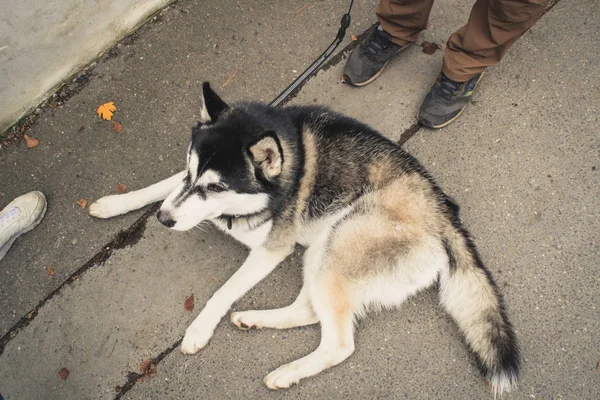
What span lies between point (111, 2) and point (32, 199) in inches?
64.3

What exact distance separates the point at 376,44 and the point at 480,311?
2.13m

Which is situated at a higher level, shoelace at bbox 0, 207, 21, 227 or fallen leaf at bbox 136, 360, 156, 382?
Result: shoelace at bbox 0, 207, 21, 227

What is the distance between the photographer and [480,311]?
2.51 m

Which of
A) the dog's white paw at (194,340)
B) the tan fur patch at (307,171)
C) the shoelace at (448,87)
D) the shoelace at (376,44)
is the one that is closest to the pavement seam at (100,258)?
the dog's white paw at (194,340)

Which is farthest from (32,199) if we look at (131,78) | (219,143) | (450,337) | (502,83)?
(502,83)

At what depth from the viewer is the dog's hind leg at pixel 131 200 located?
3.00 m

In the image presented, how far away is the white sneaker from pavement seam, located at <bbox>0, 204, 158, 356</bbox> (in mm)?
484

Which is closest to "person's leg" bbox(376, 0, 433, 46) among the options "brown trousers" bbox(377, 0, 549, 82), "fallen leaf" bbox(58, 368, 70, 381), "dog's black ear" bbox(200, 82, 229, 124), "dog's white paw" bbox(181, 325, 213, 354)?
"brown trousers" bbox(377, 0, 549, 82)

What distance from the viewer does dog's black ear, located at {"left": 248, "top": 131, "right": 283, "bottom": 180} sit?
2.11 meters

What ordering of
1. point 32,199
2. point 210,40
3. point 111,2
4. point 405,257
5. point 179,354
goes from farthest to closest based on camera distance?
point 210,40 < point 111,2 < point 32,199 < point 179,354 < point 405,257

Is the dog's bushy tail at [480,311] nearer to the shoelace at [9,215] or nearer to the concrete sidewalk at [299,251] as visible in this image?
the concrete sidewalk at [299,251]

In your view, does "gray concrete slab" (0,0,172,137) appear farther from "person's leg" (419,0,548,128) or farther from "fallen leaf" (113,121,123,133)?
"person's leg" (419,0,548,128)

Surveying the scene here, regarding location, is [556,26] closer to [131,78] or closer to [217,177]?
[217,177]

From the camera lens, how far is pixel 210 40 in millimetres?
3652
